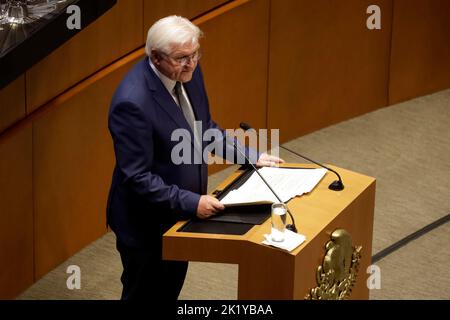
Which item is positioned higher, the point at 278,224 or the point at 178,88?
the point at 178,88

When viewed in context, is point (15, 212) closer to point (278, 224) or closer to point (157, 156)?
point (157, 156)

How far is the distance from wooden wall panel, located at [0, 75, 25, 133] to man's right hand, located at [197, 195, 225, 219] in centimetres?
111

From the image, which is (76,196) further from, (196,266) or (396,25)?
(396,25)

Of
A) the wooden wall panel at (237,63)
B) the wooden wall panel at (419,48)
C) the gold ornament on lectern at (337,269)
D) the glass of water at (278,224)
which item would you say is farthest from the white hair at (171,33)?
the wooden wall panel at (419,48)

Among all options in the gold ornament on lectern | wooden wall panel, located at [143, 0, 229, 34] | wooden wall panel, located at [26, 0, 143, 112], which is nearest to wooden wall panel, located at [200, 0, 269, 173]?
wooden wall panel, located at [143, 0, 229, 34]

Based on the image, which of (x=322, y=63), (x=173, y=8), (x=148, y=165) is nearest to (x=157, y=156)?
(x=148, y=165)

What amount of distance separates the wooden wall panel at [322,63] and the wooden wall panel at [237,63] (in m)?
0.07

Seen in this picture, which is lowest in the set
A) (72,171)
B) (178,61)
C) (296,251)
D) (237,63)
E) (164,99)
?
(72,171)

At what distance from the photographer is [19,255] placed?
4.30m

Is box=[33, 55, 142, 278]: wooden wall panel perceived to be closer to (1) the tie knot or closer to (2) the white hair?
(1) the tie knot

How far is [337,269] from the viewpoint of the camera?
11.0 feet

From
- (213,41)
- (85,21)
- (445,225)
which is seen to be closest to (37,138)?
(85,21)

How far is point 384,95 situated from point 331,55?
50cm

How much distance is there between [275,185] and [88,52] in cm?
127
